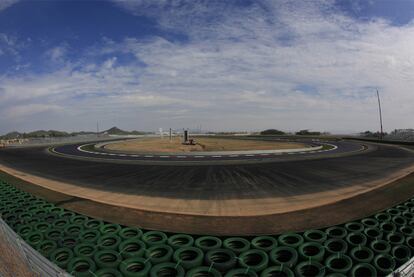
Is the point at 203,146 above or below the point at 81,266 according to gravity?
above

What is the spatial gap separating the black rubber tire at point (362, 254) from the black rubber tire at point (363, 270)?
256mm

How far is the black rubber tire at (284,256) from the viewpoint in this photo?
252 inches

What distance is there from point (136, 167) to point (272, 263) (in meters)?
16.4

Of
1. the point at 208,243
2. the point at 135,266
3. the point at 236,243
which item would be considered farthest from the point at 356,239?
the point at 135,266

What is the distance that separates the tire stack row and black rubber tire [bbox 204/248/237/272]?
23 millimetres

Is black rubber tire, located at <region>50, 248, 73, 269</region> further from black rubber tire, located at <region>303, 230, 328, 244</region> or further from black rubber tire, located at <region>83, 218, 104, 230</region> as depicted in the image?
black rubber tire, located at <region>303, 230, 328, 244</region>

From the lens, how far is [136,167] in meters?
21.0

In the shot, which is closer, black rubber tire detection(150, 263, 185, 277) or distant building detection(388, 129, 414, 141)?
black rubber tire detection(150, 263, 185, 277)

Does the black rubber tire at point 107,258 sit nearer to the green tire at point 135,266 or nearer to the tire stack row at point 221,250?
the tire stack row at point 221,250

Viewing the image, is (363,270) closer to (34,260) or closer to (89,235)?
(34,260)

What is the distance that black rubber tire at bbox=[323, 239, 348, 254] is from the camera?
6952mm

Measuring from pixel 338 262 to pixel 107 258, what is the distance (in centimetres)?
629

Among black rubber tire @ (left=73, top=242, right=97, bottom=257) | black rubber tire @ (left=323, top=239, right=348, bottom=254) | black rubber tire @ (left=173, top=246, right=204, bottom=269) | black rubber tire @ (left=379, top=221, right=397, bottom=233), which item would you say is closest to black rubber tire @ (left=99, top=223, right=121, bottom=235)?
black rubber tire @ (left=73, top=242, right=97, bottom=257)

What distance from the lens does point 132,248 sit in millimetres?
7375
